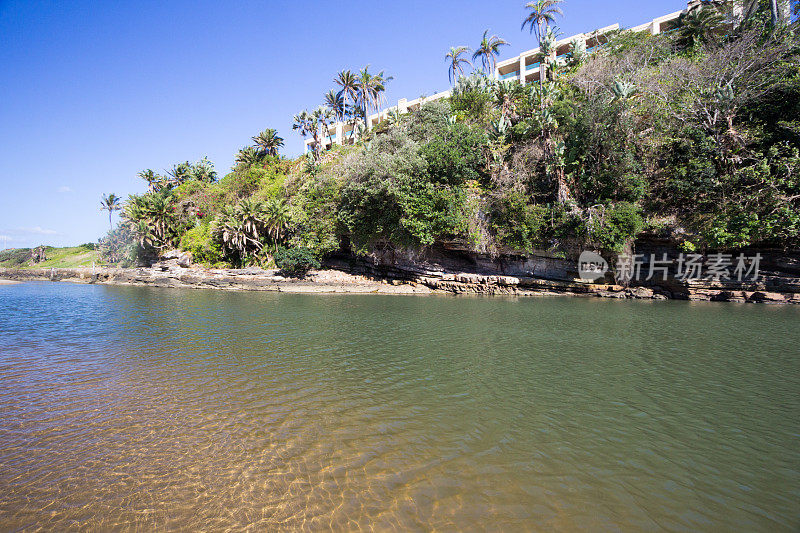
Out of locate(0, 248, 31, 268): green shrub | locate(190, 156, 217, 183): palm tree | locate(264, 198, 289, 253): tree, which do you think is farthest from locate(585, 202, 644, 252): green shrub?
locate(0, 248, 31, 268): green shrub

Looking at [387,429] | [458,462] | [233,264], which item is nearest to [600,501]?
[458,462]

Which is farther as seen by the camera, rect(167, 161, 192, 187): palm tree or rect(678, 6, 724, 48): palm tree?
rect(167, 161, 192, 187): palm tree

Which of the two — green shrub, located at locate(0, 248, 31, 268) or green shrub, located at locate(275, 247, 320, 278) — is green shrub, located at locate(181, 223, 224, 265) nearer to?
green shrub, located at locate(275, 247, 320, 278)

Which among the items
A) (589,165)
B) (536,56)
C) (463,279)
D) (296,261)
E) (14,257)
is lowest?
(463,279)

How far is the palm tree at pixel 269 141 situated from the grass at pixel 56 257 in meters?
38.6

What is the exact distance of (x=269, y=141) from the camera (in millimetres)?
55812

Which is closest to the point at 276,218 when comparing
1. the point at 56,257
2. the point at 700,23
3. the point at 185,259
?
the point at 185,259

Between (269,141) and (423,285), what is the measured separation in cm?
3903

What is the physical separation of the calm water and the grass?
7474 cm

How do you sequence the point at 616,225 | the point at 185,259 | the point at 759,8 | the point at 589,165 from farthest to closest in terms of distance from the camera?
the point at 185,259 < the point at 759,8 < the point at 589,165 < the point at 616,225

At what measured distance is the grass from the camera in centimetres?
6950

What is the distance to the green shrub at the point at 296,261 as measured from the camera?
3538 centimetres

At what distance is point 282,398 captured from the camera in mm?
7652

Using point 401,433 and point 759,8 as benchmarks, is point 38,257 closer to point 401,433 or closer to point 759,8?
point 401,433
